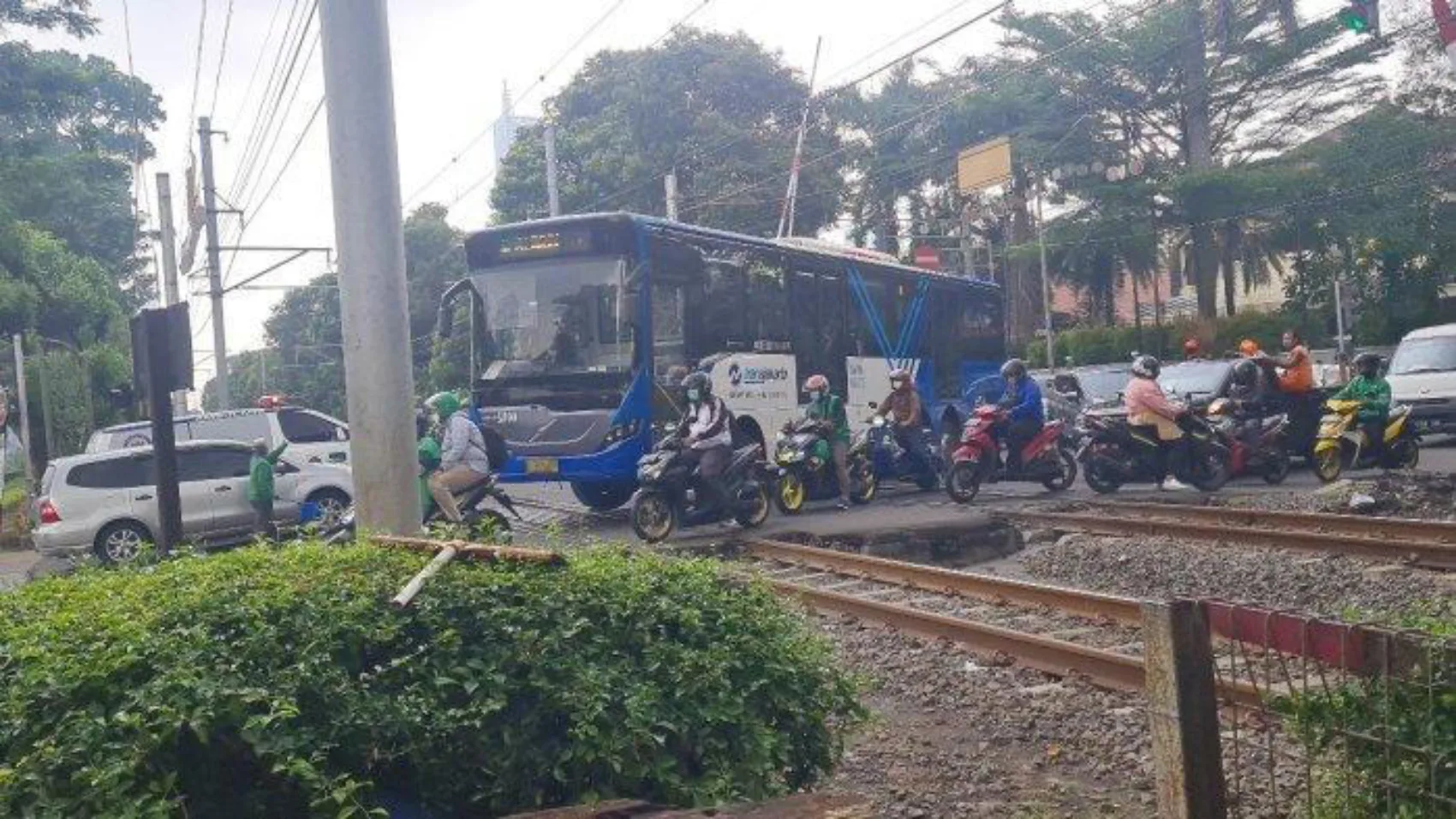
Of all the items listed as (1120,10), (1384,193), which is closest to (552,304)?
(1384,193)

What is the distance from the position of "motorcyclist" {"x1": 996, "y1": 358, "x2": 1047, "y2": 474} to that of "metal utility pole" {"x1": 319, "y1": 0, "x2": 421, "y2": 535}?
Answer: 34.9ft

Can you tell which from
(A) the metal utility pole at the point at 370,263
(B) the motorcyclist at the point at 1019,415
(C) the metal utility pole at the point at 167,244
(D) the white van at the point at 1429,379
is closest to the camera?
(A) the metal utility pole at the point at 370,263

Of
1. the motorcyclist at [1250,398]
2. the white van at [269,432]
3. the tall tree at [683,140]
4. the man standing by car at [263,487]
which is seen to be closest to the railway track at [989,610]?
the motorcyclist at [1250,398]

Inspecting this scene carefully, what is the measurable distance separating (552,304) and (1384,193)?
1030 inches

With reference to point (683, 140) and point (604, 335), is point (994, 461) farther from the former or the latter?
point (683, 140)

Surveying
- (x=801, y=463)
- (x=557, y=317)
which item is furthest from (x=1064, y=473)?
(x=557, y=317)

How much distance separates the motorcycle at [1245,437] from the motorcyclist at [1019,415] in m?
1.94

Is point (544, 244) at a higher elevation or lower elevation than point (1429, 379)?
higher

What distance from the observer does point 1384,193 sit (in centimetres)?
3547

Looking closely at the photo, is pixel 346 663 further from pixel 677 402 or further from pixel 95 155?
pixel 95 155

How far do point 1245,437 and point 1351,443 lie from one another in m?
1.19

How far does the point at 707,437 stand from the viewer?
1465 cm

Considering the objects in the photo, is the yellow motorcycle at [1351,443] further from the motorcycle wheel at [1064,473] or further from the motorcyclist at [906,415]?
the motorcyclist at [906,415]

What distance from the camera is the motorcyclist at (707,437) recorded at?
48.0 feet
